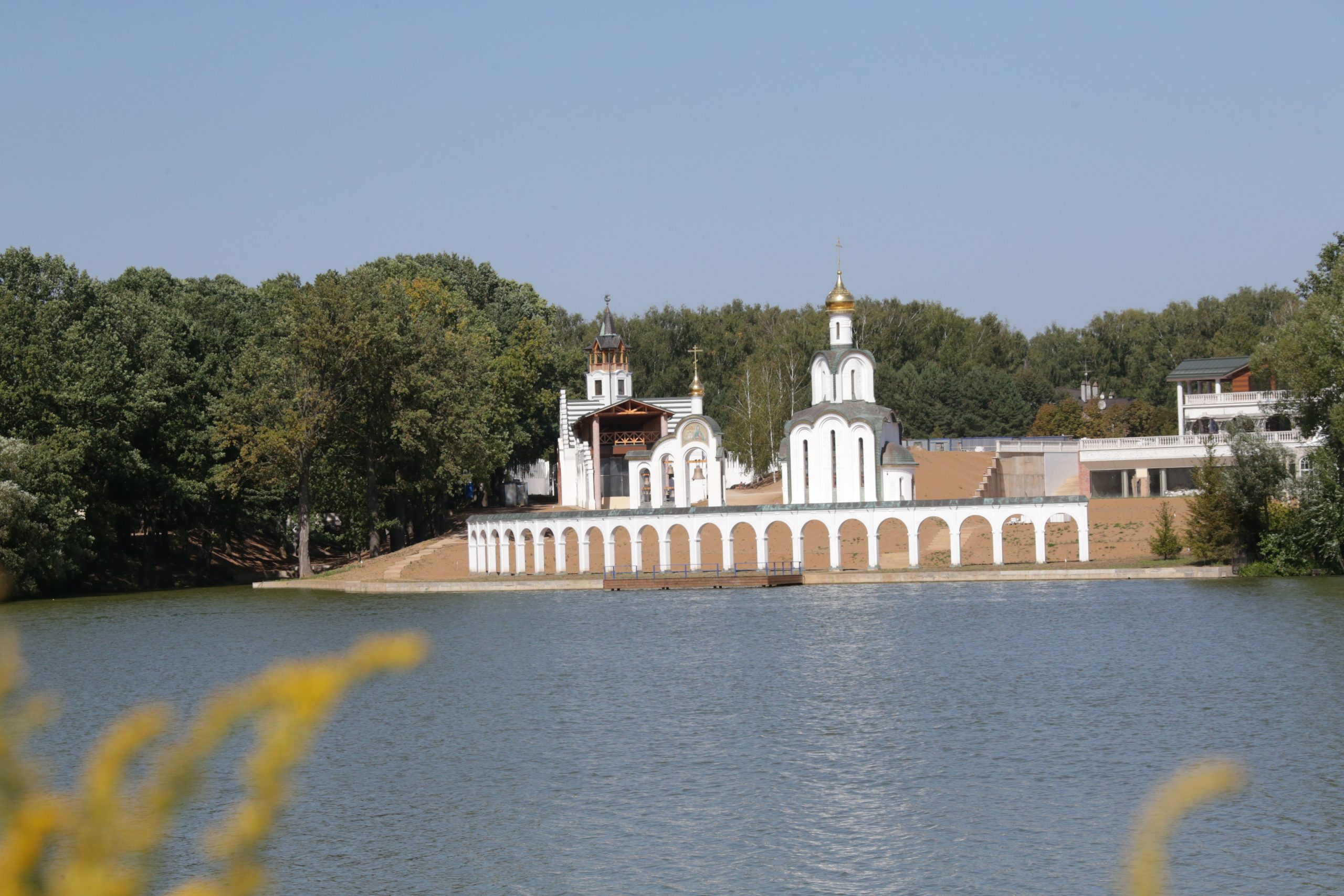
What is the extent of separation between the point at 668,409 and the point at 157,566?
25.5 m

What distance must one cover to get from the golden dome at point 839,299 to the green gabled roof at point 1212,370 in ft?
67.7

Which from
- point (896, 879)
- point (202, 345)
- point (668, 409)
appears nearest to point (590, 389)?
point (668, 409)

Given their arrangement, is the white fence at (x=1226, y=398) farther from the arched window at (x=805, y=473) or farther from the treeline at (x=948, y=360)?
the arched window at (x=805, y=473)

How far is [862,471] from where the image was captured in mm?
56438

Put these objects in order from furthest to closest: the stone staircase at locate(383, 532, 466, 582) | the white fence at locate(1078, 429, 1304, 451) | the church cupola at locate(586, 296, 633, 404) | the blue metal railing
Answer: the church cupola at locate(586, 296, 633, 404), the white fence at locate(1078, 429, 1304, 451), the stone staircase at locate(383, 532, 466, 582), the blue metal railing

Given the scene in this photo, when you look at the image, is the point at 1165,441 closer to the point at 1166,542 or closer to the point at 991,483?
the point at 991,483

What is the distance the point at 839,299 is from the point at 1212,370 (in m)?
24.7

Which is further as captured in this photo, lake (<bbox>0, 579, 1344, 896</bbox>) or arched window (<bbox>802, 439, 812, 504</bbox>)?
arched window (<bbox>802, 439, 812, 504</bbox>)

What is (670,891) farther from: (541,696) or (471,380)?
(471,380)

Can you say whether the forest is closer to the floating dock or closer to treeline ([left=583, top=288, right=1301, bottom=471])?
treeline ([left=583, top=288, right=1301, bottom=471])

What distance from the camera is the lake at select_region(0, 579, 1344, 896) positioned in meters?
16.8

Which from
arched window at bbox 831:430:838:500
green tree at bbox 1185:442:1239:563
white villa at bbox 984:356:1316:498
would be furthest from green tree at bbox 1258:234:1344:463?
arched window at bbox 831:430:838:500

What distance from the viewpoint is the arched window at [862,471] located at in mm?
56312

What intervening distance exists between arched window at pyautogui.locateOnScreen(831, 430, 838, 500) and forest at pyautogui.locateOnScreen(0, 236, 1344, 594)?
614 inches
